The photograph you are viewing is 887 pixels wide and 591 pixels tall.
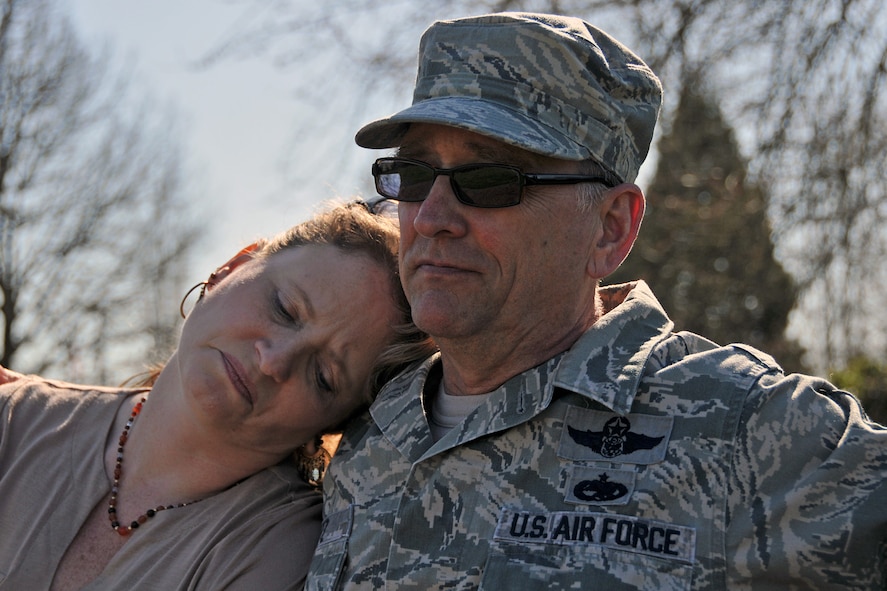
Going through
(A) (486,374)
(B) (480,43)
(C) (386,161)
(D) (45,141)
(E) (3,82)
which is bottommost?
(D) (45,141)

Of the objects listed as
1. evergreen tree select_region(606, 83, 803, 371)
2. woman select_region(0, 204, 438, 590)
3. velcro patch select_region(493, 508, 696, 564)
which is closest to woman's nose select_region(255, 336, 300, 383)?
woman select_region(0, 204, 438, 590)

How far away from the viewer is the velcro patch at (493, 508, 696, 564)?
6.91ft

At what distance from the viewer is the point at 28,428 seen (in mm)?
3209

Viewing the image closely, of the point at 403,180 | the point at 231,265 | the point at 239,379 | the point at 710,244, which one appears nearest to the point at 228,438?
the point at 239,379

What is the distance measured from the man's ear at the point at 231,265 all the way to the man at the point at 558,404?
694 mm

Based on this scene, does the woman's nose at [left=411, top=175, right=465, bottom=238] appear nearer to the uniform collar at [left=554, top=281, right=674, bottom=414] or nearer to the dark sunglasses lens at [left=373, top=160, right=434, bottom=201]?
the dark sunglasses lens at [left=373, top=160, right=434, bottom=201]

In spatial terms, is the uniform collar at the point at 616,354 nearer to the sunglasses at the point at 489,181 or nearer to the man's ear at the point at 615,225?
the man's ear at the point at 615,225

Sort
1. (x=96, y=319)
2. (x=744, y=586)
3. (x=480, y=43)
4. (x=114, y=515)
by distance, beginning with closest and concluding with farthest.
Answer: (x=744, y=586) < (x=480, y=43) < (x=114, y=515) < (x=96, y=319)

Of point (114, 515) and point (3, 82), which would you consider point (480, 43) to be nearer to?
point (114, 515)

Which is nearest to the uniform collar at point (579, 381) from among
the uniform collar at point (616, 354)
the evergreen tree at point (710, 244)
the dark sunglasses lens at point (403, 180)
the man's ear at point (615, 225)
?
the uniform collar at point (616, 354)

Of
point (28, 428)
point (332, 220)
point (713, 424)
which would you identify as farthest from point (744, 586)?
point (28, 428)

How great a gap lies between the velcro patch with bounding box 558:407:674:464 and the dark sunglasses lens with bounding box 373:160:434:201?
2.17ft

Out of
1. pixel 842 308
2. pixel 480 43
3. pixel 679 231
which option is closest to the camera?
pixel 480 43

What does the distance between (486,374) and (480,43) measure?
835 mm
